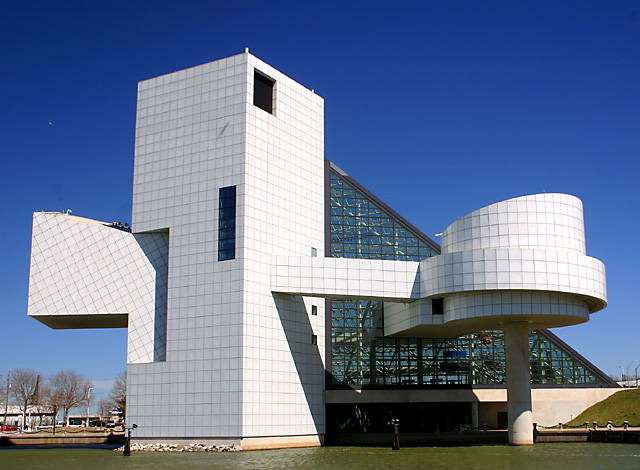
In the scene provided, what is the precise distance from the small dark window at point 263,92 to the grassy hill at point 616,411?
127ft

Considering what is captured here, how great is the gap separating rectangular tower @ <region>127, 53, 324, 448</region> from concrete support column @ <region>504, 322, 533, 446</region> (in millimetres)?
14476

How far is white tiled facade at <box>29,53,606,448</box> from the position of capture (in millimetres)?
46094

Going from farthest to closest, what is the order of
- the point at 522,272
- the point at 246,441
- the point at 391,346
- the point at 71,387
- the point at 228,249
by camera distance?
the point at 71,387 → the point at 391,346 → the point at 228,249 → the point at 522,272 → the point at 246,441

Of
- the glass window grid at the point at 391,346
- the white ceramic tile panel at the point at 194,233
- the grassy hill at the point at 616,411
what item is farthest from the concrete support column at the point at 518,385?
the white ceramic tile panel at the point at 194,233

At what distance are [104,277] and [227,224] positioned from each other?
1165 cm

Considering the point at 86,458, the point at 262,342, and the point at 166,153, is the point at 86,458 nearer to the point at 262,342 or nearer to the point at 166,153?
the point at 262,342

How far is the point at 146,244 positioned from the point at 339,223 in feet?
58.8

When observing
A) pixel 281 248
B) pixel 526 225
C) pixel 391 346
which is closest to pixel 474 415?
pixel 391 346

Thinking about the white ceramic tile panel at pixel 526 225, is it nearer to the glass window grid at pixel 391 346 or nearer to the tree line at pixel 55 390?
the glass window grid at pixel 391 346

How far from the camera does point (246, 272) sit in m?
47.0

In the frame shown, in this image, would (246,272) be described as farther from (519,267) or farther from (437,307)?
(519,267)

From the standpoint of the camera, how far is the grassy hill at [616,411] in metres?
59.0

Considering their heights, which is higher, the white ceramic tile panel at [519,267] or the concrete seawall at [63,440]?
the white ceramic tile panel at [519,267]

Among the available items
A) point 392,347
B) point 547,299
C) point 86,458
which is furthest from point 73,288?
point 547,299
